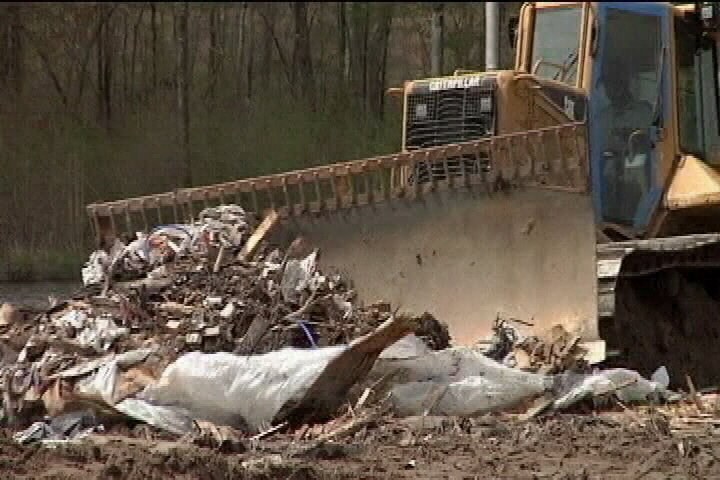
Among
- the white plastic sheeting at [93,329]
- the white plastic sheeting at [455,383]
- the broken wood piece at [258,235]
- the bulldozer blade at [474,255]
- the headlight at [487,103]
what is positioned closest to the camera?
the white plastic sheeting at [455,383]

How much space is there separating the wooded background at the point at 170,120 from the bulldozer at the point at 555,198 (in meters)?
7.42

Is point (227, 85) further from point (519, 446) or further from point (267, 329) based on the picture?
point (519, 446)

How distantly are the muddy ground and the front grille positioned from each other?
86.8 inches

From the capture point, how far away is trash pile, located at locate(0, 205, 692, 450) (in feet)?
23.3

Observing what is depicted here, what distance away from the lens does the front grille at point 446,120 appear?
349 inches

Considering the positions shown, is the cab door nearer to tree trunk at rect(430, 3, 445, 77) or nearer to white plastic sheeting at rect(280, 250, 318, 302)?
white plastic sheeting at rect(280, 250, 318, 302)

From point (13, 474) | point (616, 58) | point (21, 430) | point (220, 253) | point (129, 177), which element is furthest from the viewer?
point (129, 177)

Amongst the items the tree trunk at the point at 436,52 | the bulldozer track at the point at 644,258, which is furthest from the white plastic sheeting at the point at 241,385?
the tree trunk at the point at 436,52

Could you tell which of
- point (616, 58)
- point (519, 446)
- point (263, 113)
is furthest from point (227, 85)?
point (519, 446)

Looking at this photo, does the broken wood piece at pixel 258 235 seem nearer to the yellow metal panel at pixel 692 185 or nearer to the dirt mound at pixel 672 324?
the dirt mound at pixel 672 324

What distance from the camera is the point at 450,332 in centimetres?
870

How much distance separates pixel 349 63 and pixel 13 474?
14141 millimetres

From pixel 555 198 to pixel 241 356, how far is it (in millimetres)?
2254

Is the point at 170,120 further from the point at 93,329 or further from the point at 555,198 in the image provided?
the point at 555,198
